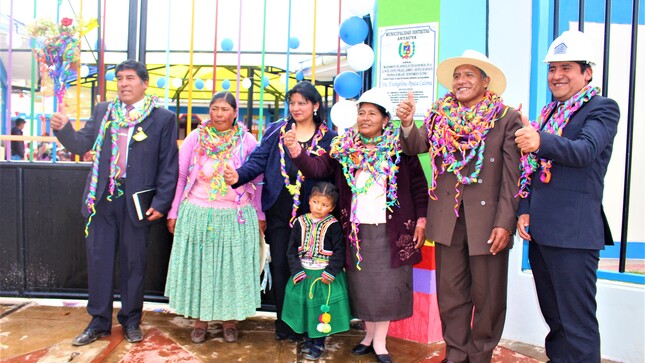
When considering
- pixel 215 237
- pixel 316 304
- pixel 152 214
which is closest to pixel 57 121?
pixel 152 214

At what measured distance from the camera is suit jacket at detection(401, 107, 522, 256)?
111 inches

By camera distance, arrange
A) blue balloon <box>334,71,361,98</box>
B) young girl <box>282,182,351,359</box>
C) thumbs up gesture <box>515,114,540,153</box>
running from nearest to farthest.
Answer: thumbs up gesture <box>515,114,540,153</box> < young girl <box>282,182,351,359</box> < blue balloon <box>334,71,361,98</box>

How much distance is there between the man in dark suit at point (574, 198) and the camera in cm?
255

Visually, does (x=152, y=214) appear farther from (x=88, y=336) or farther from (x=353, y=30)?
(x=353, y=30)

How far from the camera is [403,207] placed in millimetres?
3223

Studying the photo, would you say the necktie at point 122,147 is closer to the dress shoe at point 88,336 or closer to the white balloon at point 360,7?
the dress shoe at point 88,336

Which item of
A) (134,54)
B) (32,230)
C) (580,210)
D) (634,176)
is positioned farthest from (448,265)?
(32,230)

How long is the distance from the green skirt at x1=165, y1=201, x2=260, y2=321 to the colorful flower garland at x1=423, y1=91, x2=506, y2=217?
1409 millimetres

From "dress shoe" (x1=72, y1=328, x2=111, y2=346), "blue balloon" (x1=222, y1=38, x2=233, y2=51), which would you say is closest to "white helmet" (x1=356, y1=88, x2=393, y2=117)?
"dress shoe" (x1=72, y1=328, x2=111, y2=346)

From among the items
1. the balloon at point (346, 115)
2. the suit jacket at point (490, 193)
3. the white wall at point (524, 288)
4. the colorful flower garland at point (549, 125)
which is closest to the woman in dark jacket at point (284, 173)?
the balloon at point (346, 115)

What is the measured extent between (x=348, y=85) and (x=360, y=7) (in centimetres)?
60

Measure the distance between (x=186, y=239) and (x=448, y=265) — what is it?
5.76 feet

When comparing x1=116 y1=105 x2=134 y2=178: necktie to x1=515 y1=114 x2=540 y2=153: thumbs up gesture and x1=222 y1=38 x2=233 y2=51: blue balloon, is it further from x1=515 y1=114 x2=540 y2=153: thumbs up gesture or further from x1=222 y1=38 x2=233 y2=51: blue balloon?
x1=222 y1=38 x2=233 y2=51: blue balloon

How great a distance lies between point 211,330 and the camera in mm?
3867
